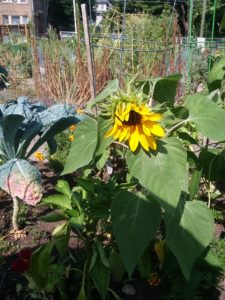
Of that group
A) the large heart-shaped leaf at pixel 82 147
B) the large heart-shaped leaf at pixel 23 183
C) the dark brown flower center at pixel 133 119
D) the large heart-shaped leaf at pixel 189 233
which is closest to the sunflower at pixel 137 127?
the dark brown flower center at pixel 133 119

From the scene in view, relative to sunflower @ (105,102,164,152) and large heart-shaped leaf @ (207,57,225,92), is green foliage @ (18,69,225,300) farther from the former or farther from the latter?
large heart-shaped leaf @ (207,57,225,92)

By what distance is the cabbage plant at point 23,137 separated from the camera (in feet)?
8.08

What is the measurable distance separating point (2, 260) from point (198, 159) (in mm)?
1292

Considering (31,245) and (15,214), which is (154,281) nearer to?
(31,245)

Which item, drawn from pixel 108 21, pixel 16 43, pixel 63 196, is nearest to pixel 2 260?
pixel 63 196

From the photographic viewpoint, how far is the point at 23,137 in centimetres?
274

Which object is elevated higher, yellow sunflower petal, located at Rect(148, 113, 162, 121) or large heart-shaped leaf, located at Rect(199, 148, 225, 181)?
yellow sunflower petal, located at Rect(148, 113, 162, 121)

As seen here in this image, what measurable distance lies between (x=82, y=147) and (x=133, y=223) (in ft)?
1.10

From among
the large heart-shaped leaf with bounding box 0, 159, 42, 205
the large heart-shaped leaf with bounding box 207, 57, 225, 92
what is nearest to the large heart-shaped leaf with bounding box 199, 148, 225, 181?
the large heart-shaped leaf with bounding box 207, 57, 225, 92

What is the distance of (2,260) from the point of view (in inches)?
99.0

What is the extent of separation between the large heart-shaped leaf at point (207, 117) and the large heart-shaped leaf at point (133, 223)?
34 cm

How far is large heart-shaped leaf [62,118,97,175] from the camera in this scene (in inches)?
59.9

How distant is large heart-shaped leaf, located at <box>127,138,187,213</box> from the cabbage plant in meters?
1.14

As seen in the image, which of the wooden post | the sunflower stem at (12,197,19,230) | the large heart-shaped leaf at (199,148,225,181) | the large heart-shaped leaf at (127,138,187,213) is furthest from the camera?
the wooden post
